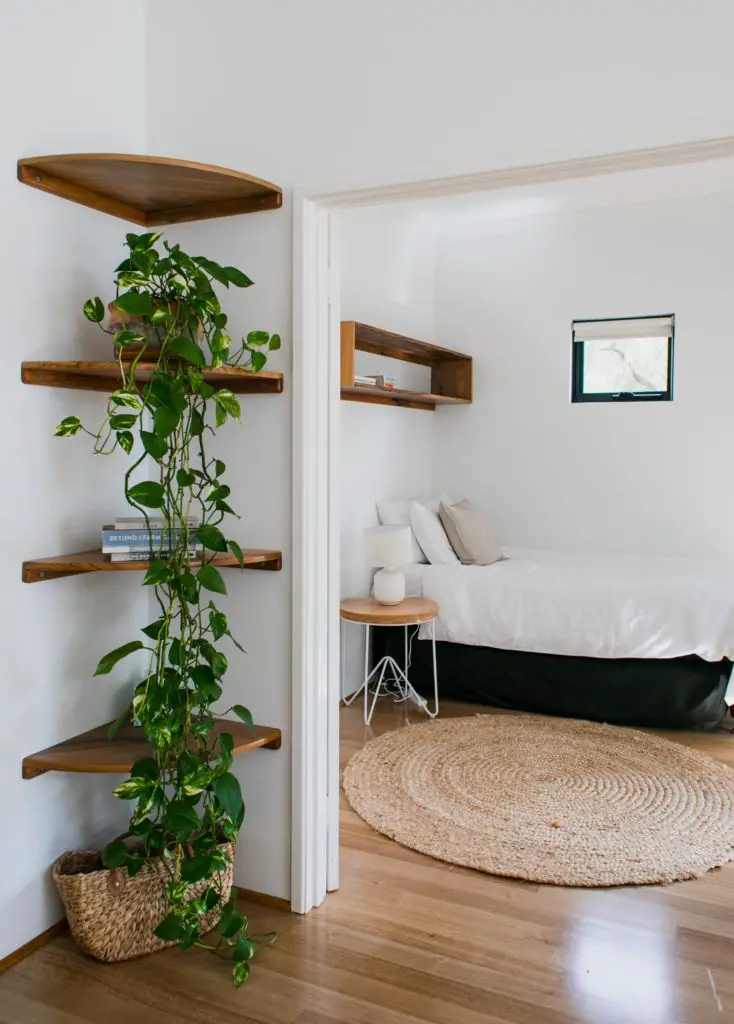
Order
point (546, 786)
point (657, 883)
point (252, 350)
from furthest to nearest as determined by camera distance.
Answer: point (546, 786) < point (657, 883) < point (252, 350)

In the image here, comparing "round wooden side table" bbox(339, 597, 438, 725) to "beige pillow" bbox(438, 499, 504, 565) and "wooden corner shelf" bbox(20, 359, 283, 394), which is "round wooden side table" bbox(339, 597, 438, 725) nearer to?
"beige pillow" bbox(438, 499, 504, 565)

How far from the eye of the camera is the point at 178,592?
2.22 m

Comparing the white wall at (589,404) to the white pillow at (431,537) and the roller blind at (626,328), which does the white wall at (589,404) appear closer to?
the roller blind at (626,328)

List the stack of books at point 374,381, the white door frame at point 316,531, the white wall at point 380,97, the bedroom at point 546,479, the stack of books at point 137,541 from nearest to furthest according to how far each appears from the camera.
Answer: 1. the white wall at point 380,97
2. the stack of books at point 137,541
3. the white door frame at point 316,531
4. the bedroom at point 546,479
5. the stack of books at point 374,381

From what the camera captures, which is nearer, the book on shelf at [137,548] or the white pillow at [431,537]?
the book on shelf at [137,548]

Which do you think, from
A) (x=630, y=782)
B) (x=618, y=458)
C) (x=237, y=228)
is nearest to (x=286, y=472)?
(x=237, y=228)

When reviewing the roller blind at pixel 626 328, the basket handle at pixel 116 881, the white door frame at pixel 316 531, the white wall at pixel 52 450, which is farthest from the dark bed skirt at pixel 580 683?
the basket handle at pixel 116 881

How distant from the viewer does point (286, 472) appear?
2.51 metres

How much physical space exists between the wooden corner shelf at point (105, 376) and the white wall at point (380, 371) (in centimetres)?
181

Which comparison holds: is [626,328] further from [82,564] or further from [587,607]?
[82,564]

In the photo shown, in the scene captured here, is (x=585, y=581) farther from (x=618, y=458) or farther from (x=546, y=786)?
(x=618, y=458)

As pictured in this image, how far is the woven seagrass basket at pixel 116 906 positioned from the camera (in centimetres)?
222

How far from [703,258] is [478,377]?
1530 mm

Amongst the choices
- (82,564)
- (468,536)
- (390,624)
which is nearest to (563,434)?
(468,536)
